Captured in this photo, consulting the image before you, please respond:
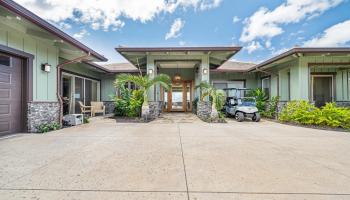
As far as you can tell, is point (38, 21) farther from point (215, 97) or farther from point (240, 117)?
point (240, 117)

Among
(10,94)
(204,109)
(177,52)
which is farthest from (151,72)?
(10,94)

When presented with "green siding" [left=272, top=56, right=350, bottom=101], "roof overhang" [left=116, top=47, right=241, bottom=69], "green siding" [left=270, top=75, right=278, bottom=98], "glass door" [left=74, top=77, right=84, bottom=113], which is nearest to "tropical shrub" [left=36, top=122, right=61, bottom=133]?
"glass door" [left=74, top=77, right=84, bottom=113]

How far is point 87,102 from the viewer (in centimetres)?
1234

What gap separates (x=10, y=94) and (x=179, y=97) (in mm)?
10804

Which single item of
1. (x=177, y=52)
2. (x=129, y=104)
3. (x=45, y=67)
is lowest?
(x=129, y=104)

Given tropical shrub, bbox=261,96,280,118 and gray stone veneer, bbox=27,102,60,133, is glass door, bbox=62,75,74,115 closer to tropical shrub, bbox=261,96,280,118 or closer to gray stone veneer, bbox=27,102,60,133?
gray stone veneer, bbox=27,102,60,133

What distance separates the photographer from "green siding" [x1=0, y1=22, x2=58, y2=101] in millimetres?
5359

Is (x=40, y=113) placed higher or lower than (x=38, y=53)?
lower

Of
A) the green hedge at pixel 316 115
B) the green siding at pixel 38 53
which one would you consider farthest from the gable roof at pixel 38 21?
the green hedge at pixel 316 115

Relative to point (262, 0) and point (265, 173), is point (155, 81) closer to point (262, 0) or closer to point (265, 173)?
point (265, 173)

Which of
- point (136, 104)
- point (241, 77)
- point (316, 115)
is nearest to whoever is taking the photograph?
point (316, 115)

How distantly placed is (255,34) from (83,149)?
2003 centimetres

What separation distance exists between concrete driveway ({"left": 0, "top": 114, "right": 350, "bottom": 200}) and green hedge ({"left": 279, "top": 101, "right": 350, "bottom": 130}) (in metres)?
3.44

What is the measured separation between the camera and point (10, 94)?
18.3 ft
